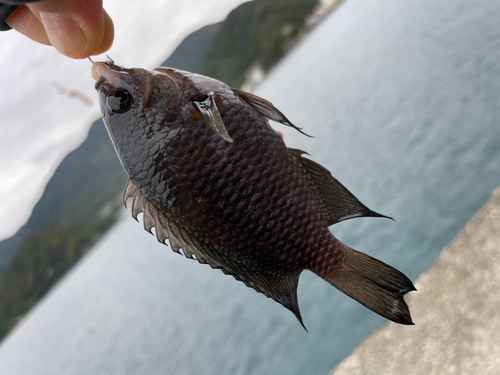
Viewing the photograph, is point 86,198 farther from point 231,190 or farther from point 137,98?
point 231,190

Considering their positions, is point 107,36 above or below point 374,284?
above

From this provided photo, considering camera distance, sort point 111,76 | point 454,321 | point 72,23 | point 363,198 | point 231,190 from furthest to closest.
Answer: point 363,198 < point 454,321 < point 111,76 < point 231,190 < point 72,23

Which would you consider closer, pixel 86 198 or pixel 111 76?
pixel 111 76

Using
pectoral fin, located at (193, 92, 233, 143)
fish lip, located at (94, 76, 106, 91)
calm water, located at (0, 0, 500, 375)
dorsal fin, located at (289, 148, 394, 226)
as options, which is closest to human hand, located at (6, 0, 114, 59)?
fish lip, located at (94, 76, 106, 91)

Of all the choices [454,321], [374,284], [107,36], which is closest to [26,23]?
[107,36]

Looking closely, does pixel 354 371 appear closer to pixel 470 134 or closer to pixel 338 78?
pixel 470 134

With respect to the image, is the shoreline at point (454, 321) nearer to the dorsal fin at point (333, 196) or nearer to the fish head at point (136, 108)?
the dorsal fin at point (333, 196)

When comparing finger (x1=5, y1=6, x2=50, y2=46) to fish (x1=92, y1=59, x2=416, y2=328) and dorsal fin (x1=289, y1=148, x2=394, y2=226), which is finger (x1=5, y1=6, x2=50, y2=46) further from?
dorsal fin (x1=289, y1=148, x2=394, y2=226)
